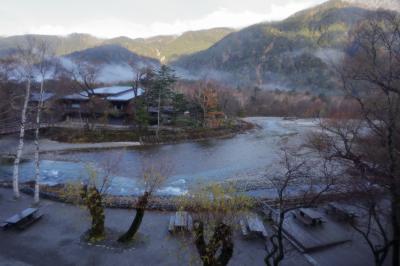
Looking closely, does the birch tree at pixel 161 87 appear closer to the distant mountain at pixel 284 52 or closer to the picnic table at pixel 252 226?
the picnic table at pixel 252 226

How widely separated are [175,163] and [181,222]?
13796 mm

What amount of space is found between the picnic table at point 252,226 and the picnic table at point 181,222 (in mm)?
2020

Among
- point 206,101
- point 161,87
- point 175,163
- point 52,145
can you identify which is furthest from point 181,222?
point 206,101

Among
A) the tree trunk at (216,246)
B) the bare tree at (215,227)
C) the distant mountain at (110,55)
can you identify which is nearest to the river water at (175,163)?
the bare tree at (215,227)

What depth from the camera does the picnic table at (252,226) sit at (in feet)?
37.0

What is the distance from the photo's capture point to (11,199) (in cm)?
1488

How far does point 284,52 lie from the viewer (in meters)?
148

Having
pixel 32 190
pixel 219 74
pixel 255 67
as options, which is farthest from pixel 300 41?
pixel 32 190

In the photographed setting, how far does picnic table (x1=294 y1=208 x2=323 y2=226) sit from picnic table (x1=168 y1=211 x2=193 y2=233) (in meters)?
4.63

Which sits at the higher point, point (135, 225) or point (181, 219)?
point (135, 225)

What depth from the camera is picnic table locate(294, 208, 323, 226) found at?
12234 mm

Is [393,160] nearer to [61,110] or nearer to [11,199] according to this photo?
[11,199]

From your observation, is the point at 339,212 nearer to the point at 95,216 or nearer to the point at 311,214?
the point at 311,214

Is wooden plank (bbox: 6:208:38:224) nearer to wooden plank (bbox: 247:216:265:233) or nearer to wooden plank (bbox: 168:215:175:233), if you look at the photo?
wooden plank (bbox: 168:215:175:233)
